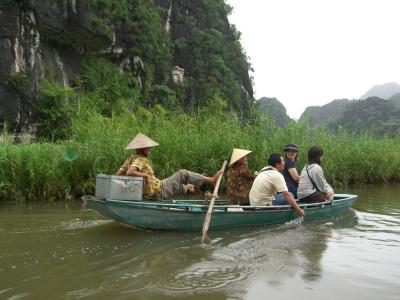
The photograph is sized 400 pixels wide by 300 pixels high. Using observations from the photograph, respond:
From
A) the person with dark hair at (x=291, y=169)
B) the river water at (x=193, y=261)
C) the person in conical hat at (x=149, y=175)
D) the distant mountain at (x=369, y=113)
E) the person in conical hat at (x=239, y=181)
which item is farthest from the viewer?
the distant mountain at (x=369, y=113)

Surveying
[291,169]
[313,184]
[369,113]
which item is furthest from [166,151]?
[369,113]

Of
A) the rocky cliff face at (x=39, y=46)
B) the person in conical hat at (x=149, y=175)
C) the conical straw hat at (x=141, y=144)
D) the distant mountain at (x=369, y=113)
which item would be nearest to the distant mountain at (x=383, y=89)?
the distant mountain at (x=369, y=113)

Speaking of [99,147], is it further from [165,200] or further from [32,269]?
[32,269]

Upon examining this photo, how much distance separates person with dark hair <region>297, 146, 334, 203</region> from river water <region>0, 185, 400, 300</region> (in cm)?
42

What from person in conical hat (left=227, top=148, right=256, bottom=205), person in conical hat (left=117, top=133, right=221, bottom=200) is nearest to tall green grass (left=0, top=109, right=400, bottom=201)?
person in conical hat (left=117, top=133, right=221, bottom=200)

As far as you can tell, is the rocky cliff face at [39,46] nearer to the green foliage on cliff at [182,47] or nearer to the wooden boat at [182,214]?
the green foliage on cliff at [182,47]

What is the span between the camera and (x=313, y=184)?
706 cm

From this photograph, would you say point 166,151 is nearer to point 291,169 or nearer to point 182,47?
point 291,169

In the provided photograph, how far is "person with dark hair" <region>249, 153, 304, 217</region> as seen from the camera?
6.17m

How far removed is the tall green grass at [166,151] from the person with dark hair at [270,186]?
2884 mm

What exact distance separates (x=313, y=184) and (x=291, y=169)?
0.43 m

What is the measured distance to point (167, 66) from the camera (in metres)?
28.7

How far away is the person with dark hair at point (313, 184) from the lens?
6.85 metres

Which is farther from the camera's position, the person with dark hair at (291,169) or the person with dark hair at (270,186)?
the person with dark hair at (291,169)
